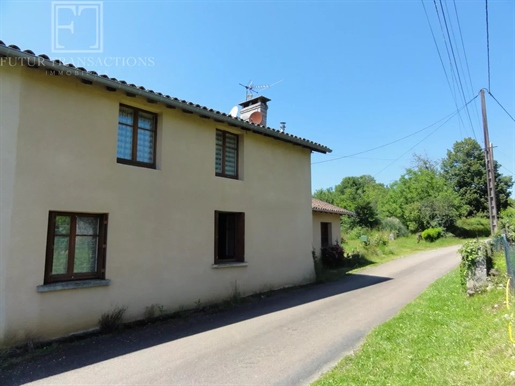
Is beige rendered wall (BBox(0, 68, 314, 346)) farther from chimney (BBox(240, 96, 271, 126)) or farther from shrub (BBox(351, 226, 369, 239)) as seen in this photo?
shrub (BBox(351, 226, 369, 239))

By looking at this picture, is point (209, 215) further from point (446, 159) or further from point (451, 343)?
point (446, 159)

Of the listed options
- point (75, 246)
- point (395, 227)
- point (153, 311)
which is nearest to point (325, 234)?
point (153, 311)

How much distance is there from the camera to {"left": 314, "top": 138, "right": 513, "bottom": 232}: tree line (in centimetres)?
3183

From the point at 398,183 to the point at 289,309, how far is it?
114 feet

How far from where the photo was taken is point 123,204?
22.9ft

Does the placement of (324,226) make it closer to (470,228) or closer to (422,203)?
(422,203)

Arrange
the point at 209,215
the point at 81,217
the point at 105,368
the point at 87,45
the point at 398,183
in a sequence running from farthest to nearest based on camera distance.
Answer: the point at 398,183 → the point at 209,215 → the point at 87,45 → the point at 81,217 → the point at 105,368

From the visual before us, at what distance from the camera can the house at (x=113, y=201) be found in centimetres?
566

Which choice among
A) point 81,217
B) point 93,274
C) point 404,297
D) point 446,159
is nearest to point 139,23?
point 81,217

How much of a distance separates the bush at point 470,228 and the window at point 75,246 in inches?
1315

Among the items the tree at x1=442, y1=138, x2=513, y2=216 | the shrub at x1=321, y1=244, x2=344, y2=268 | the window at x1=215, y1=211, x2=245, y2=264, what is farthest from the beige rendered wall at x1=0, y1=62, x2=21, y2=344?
the tree at x1=442, y1=138, x2=513, y2=216

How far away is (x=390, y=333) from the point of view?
5.70 metres

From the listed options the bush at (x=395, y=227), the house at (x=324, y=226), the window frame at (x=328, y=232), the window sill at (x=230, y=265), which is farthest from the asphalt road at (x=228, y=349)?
the bush at (x=395, y=227)

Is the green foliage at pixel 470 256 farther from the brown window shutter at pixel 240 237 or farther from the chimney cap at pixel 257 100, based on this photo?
the chimney cap at pixel 257 100
